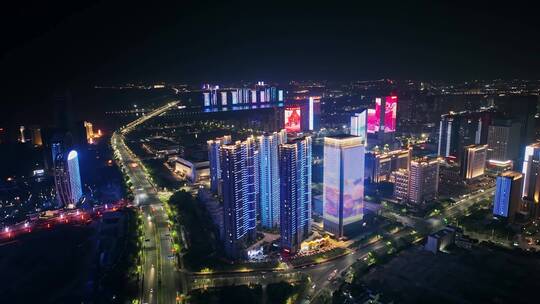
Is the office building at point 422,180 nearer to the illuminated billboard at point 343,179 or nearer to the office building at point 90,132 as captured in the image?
the illuminated billboard at point 343,179

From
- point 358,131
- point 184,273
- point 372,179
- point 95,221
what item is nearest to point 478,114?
point 358,131

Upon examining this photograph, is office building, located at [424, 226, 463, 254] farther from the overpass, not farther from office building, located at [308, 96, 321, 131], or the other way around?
office building, located at [308, 96, 321, 131]

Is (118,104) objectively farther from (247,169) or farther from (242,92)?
(247,169)

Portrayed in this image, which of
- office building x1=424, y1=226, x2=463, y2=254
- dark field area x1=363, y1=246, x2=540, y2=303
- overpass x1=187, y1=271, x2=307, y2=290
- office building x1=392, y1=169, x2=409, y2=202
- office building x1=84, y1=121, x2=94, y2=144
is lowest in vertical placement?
dark field area x1=363, y1=246, x2=540, y2=303

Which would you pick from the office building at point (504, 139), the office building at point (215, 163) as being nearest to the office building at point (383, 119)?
the office building at point (504, 139)

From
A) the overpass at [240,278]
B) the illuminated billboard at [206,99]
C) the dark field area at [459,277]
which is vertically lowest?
the dark field area at [459,277]

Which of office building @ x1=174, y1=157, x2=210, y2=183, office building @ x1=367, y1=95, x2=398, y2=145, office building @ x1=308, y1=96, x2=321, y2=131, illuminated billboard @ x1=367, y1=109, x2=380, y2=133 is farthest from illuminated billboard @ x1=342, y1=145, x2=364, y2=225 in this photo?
office building @ x1=308, y1=96, x2=321, y2=131

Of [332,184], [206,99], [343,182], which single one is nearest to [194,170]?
[332,184]

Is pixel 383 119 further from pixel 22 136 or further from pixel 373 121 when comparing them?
pixel 22 136
